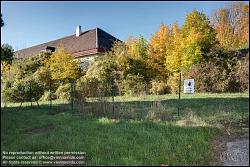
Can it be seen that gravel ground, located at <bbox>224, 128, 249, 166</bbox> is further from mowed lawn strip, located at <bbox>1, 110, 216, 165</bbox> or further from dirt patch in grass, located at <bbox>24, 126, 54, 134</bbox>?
dirt patch in grass, located at <bbox>24, 126, 54, 134</bbox>

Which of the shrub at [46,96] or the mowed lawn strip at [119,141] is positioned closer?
the mowed lawn strip at [119,141]

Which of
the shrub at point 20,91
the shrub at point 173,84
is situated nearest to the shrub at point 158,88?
the shrub at point 173,84

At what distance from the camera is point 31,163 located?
5.82m

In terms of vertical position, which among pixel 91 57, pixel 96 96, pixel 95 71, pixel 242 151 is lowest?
pixel 242 151

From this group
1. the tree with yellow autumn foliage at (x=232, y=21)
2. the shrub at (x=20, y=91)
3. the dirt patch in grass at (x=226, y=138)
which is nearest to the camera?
the dirt patch in grass at (x=226, y=138)

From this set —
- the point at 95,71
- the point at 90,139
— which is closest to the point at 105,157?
the point at 90,139

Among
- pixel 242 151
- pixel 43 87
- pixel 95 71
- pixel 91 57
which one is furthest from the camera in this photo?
pixel 91 57

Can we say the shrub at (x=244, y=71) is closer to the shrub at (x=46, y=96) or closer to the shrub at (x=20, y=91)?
the shrub at (x=20, y=91)

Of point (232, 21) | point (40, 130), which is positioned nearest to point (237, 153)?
point (40, 130)

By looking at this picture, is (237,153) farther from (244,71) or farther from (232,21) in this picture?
(232,21)

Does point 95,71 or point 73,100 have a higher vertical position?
point 95,71

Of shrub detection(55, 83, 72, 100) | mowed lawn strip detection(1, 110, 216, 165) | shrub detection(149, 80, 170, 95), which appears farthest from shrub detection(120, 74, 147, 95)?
mowed lawn strip detection(1, 110, 216, 165)

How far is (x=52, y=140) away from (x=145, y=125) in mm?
3049

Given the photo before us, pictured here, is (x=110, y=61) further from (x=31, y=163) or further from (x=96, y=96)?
(x=31, y=163)
